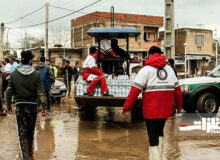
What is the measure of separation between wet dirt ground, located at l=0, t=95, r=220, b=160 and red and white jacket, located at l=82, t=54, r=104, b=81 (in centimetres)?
135

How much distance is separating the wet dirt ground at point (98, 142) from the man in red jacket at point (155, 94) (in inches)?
A: 52.2

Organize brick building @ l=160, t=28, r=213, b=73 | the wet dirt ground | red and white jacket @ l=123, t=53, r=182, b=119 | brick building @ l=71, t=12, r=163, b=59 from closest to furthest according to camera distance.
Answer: red and white jacket @ l=123, t=53, r=182, b=119, the wet dirt ground, brick building @ l=71, t=12, r=163, b=59, brick building @ l=160, t=28, r=213, b=73

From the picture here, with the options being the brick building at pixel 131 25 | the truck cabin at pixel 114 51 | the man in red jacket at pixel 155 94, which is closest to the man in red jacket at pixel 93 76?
the truck cabin at pixel 114 51

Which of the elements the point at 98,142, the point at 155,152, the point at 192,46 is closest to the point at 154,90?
the point at 155,152

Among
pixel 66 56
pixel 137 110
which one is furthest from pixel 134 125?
pixel 66 56

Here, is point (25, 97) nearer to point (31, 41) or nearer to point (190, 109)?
point (190, 109)

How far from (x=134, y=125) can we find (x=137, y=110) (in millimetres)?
893

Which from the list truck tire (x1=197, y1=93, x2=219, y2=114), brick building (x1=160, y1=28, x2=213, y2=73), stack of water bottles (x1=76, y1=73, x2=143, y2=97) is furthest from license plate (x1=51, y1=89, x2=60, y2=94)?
brick building (x1=160, y1=28, x2=213, y2=73)

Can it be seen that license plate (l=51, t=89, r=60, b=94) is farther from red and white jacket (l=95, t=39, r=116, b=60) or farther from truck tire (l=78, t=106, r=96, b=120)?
red and white jacket (l=95, t=39, r=116, b=60)

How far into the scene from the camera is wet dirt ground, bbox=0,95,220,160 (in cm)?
670

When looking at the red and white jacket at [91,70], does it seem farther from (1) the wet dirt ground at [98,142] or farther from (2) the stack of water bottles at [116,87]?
(1) the wet dirt ground at [98,142]

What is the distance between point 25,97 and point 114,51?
4901mm

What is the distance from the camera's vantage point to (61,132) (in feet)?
29.7

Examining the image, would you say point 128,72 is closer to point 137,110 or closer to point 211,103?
point 137,110
